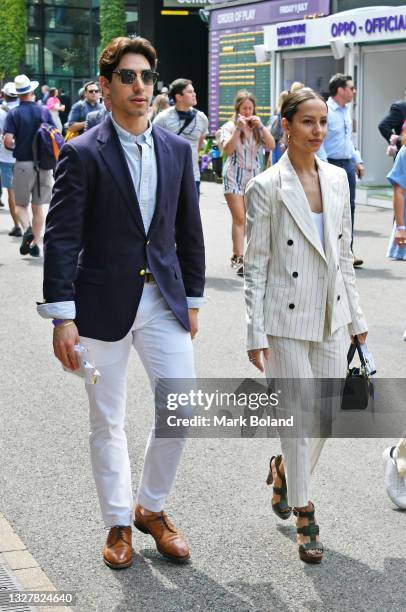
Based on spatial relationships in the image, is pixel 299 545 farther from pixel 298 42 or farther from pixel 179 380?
pixel 298 42

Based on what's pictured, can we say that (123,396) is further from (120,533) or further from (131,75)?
(131,75)

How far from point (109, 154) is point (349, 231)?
106cm

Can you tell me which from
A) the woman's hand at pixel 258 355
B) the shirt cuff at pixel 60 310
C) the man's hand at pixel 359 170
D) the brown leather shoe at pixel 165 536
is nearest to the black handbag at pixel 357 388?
the woman's hand at pixel 258 355

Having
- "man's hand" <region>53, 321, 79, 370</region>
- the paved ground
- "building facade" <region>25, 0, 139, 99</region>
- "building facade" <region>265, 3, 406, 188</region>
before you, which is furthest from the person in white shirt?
"building facade" <region>25, 0, 139, 99</region>

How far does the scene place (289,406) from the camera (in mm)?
4754

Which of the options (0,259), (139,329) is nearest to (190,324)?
(139,329)

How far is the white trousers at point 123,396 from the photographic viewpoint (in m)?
4.52

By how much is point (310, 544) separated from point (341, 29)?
1847 centimetres

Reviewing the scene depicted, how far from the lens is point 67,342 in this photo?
433cm

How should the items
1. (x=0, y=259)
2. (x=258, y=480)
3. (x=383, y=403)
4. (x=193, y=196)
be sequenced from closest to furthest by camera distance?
1. (x=193, y=196)
2. (x=258, y=480)
3. (x=383, y=403)
4. (x=0, y=259)

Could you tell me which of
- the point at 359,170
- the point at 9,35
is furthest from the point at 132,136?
the point at 9,35

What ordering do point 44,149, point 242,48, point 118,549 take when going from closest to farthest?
point 118,549, point 44,149, point 242,48

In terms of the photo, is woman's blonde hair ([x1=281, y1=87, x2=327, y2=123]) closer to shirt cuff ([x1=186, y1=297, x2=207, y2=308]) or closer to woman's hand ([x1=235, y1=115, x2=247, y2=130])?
shirt cuff ([x1=186, y1=297, x2=207, y2=308])

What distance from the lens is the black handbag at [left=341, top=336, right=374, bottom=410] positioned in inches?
189
